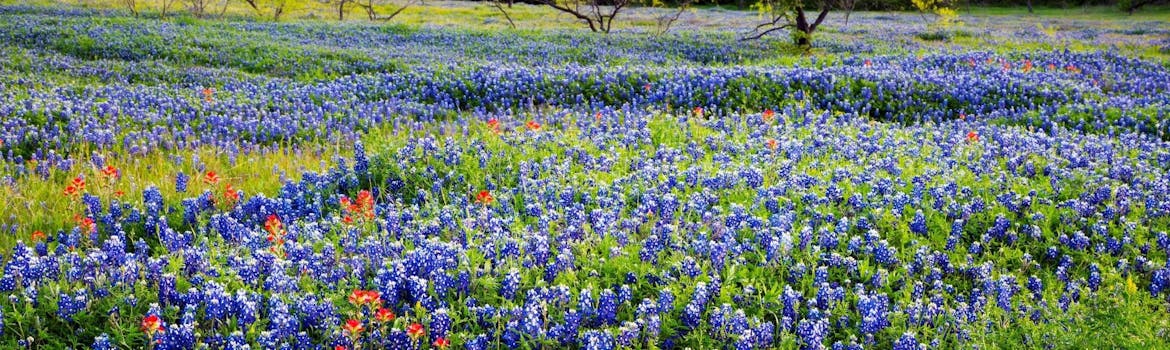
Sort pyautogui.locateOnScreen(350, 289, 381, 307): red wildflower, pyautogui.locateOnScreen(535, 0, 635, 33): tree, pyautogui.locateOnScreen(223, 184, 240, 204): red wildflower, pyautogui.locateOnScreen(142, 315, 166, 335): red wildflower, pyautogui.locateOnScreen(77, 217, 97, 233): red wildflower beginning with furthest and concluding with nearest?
pyautogui.locateOnScreen(535, 0, 635, 33): tree → pyautogui.locateOnScreen(223, 184, 240, 204): red wildflower → pyautogui.locateOnScreen(77, 217, 97, 233): red wildflower → pyautogui.locateOnScreen(350, 289, 381, 307): red wildflower → pyautogui.locateOnScreen(142, 315, 166, 335): red wildflower

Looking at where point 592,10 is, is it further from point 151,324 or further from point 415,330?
point 151,324

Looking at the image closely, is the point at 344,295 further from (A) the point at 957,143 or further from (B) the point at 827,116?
(B) the point at 827,116

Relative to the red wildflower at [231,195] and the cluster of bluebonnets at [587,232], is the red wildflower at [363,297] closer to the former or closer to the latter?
the cluster of bluebonnets at [587,232]

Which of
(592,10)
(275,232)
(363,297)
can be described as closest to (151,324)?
(363,297)

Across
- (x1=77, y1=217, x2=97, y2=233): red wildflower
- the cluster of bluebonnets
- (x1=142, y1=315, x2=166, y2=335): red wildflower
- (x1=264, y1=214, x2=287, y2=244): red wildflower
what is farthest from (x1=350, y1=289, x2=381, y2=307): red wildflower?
(x1=77, y1=217, x2=97, y2=233): red wildflower

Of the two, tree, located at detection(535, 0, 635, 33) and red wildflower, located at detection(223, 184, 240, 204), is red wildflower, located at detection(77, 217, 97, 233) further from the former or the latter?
tree, located at detection(535, 0, 635, 33)

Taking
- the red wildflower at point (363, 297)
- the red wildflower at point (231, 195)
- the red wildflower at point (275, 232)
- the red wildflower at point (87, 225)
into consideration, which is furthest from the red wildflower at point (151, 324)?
the red wildflower at point (231, 195)

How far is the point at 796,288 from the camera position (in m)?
4.59

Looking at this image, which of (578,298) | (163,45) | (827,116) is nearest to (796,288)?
(578,298)

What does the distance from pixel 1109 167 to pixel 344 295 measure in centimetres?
573

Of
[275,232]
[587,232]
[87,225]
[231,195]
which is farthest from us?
[231,195]

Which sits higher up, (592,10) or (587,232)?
(592,10)

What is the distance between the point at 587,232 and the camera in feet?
16.7

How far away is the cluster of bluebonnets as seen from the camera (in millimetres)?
4082
